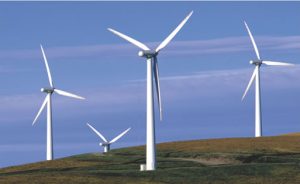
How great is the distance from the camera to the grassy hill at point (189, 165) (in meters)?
93.6

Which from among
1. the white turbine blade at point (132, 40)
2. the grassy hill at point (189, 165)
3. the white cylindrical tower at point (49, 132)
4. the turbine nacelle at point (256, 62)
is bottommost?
the grassy hill at point (189, 165)

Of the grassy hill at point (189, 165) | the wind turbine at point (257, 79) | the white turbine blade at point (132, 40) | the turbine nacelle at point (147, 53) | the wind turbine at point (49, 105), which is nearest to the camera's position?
the grassy hill at point (189, 165)

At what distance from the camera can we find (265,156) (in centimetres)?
12419

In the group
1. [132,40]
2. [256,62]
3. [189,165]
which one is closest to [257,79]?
[256,62]

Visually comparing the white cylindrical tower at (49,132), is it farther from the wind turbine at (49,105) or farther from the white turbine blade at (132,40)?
the white turbine blade at (132,40)

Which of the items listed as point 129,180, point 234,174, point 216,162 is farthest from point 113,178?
point 216,162

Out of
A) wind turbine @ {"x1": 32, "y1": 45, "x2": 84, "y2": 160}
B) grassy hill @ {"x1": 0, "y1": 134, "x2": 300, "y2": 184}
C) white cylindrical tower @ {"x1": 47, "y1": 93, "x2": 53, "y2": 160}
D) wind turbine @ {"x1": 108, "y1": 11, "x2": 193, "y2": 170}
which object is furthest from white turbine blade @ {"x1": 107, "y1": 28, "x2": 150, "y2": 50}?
white cylindrical tower @ {"x1": 47, "y1": 93, "x2": 53, "y2": 160}

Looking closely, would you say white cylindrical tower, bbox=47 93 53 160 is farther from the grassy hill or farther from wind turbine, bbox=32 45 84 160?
the grassy hill

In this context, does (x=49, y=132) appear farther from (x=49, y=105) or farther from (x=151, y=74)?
(x=151, y=74)

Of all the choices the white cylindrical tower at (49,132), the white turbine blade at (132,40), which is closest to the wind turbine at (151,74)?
the white turbine blade at (132,40)

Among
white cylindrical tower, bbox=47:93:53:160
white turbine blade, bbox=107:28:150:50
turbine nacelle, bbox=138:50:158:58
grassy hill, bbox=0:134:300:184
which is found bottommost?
grassy hill, bbox=0:134:300:184

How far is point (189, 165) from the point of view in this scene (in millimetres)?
116500

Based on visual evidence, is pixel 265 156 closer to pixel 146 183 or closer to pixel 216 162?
pixel 216 162

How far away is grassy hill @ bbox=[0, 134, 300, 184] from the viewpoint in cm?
9356
